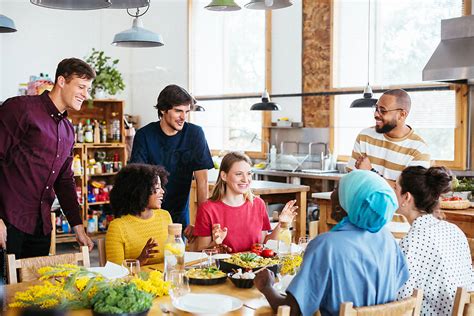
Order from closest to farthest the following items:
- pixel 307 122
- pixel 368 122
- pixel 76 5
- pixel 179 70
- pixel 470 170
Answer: pixel 76 5 < pixel 470 170 < pixel 368 122 < pixel 307 122 < pixel 179 70

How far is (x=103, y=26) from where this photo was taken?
35.5 feet

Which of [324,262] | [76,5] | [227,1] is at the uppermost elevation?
[227,1]

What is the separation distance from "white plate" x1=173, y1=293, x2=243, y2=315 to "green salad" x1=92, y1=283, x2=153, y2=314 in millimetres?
229

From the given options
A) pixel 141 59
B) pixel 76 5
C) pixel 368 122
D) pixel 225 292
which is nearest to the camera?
pixel 225 292

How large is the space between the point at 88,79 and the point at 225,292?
1.55 m

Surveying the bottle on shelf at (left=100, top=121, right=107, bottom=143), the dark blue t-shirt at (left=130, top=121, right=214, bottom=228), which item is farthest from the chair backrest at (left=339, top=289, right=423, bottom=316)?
the bottle on shelf at (left=100, top=121, right=107, bottom=143)

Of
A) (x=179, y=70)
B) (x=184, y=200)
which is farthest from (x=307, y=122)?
(x=184, y=200)

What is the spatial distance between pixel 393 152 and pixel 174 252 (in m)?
2.02

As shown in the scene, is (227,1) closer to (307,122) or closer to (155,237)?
(155,237)

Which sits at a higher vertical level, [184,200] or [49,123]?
[49,123]

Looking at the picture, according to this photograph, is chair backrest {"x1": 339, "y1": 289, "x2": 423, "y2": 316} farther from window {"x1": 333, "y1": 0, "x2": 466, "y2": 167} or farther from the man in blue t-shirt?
window {"x1": 333, "y1": 0, "x2": 466, "y2": 167}

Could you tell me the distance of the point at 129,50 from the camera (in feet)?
37.9

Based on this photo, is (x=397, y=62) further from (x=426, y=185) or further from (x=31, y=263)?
(x=31, y=263)

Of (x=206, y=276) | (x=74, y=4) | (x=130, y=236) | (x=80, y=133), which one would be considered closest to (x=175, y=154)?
Result: (x=130, y=236)
